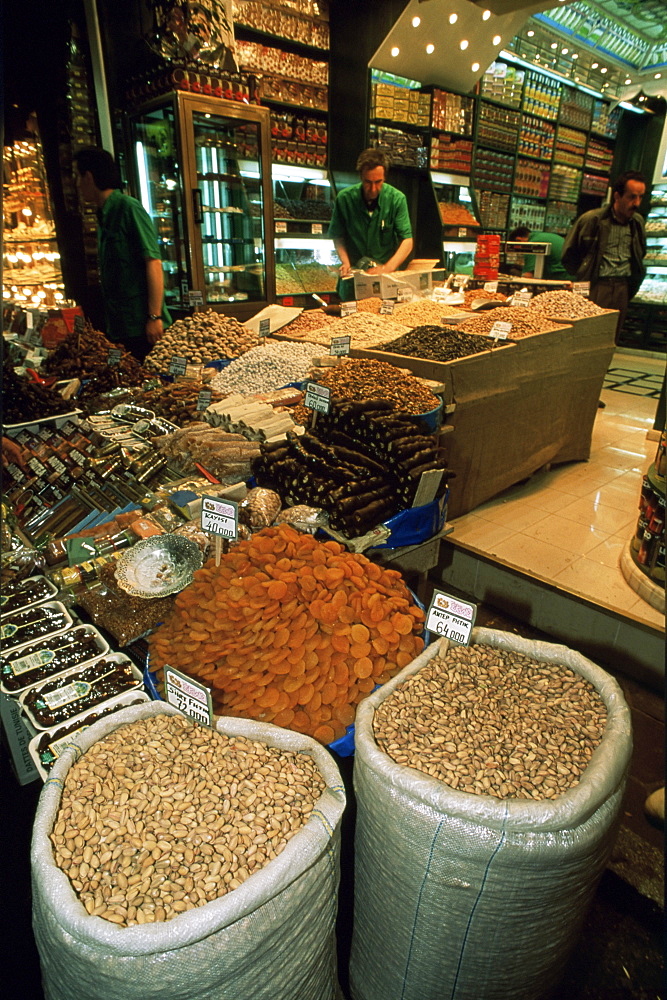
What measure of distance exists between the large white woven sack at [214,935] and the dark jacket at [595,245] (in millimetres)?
5789

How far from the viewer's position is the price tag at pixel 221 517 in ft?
4.86

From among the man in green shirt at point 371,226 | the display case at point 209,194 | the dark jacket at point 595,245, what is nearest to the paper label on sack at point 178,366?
→ the display case at point 209,194

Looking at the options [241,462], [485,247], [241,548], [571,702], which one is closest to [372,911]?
[571,702]

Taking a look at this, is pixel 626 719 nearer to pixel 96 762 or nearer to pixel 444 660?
pixel 444 660

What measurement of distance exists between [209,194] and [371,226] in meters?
1.44

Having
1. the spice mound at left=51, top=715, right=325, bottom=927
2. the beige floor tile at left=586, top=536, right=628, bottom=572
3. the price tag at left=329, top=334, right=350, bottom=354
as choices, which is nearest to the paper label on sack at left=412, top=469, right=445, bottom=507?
the spice mound at left=51, top=715, right=325, bottom=927

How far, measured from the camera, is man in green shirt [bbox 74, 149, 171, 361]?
3797 millimetres

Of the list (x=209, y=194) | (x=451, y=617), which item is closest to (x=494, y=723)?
(x=451, y=617)

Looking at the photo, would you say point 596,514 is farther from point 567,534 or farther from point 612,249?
point 612,249

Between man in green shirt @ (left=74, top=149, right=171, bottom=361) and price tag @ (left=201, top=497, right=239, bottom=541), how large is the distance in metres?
3.04

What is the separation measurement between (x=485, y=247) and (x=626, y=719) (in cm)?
474

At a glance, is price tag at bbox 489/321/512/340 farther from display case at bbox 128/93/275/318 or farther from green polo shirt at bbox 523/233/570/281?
green polo shirt at bbox 523/233/570/281

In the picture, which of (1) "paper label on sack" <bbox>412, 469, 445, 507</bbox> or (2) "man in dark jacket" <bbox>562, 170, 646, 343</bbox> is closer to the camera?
(1) "paper label on sack" <bbox>412, 469, 445, 507</bbox>

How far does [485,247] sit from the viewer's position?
499 cm
